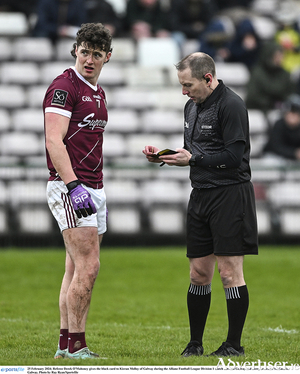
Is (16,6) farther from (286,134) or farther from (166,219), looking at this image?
(166,219)

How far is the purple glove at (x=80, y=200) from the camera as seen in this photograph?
5.02 meters

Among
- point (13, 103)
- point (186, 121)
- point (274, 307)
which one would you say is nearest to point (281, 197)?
point (274, 307)

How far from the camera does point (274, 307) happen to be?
9.09m

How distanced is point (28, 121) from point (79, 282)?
32.0 feet

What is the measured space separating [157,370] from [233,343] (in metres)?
1.03

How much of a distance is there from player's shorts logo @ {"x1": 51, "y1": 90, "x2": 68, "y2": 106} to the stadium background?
7.52 m

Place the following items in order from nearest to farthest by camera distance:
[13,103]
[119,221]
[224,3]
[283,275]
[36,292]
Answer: [36,292], [283,275], [119,221], [13,103], [224,3]

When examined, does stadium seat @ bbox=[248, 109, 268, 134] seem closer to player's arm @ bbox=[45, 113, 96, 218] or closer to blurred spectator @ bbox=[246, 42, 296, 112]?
blurred spectator @ bbox=[246, 42, 296, 112]

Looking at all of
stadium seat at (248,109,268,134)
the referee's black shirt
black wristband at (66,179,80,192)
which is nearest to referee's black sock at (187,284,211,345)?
the referee's black shirt

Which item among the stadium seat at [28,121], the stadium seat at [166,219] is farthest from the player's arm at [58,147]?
the stadium seat at [28,121]

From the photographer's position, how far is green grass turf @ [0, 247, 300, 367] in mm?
5777

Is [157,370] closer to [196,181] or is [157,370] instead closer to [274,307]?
[196,181]

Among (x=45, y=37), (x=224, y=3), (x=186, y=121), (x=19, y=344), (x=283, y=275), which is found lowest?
(x=283, y=275)

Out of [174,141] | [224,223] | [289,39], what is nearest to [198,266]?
[224,223]
